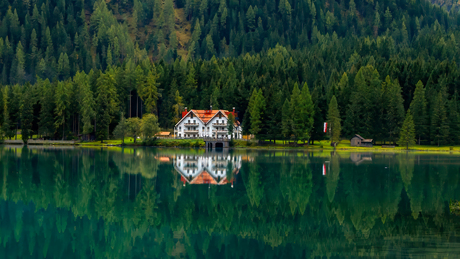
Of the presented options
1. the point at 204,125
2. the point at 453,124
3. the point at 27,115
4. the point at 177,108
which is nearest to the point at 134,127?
the point at 204,125

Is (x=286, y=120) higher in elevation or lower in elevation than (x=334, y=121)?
higher

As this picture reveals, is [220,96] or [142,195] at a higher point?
[220,96]

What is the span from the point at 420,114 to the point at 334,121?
1983 cm

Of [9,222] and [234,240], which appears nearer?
[234,240]

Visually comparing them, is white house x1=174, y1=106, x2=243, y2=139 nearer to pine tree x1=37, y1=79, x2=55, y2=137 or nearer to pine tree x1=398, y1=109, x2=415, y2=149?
pine tree x1=37, y1=79, x2=55, y2=137

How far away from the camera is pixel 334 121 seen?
120 m

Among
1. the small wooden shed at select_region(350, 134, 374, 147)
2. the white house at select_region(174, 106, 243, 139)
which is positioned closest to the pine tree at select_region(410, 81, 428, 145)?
the small wooden shed at select_region(350, 134, 374, 147)

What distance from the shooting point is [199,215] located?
34844mm

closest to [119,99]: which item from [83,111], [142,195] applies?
[83,111]

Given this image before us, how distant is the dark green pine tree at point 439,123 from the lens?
116m

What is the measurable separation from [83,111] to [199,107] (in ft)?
114

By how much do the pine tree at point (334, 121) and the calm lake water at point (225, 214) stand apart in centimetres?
5912

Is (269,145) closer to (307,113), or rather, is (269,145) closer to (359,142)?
(307,113)

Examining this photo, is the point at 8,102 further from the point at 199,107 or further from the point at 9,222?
the point at 9,222
